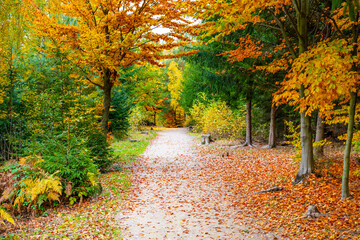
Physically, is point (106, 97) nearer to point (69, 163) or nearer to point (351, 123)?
point (69, 163)

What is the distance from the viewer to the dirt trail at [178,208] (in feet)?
14.7

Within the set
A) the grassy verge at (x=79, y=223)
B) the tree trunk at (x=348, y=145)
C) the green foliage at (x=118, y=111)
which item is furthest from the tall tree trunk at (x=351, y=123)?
the green foliage at (x=118, y=111)

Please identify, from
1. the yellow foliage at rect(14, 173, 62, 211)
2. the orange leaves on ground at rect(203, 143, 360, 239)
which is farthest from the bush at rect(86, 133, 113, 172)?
the orange leaves on ground at rect(203, 143, 360, 239)

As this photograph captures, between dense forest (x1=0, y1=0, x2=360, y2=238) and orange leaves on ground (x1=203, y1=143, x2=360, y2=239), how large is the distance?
377 mm

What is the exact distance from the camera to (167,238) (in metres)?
4.28

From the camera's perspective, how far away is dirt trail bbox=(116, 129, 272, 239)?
4473 mm

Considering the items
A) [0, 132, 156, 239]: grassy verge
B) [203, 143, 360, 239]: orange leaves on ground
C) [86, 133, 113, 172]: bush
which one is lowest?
[0, 132, 156, 239]: grassy verge

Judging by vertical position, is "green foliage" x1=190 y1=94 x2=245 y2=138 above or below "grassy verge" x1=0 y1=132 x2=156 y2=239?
above

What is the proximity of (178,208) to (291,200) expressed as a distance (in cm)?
252

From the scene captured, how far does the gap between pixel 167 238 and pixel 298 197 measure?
3.17m

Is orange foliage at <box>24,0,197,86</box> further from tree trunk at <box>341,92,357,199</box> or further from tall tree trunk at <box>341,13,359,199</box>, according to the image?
tree trunk at <box>341,92,357,199</box>

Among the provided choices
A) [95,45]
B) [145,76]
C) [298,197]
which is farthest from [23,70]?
[145,76]

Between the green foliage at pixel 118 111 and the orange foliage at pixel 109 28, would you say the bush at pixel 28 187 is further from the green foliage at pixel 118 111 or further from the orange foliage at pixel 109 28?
the green foliage at pixel 118 111

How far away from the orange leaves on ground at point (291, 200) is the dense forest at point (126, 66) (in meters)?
0.38
